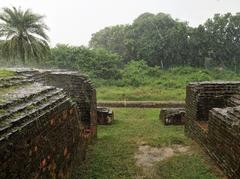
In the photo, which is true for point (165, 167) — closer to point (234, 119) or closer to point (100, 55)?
point (234, 119)

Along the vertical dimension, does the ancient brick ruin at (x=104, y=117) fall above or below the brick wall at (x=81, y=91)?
below

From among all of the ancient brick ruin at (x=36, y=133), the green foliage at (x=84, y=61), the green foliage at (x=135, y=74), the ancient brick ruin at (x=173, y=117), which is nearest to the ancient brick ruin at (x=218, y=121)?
the ancient brick ruin at (x=173, y=117)

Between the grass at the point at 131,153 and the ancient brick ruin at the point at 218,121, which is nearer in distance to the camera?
the ancient brick ruin at the point at 218,121

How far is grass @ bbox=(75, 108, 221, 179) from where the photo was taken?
6781 mm

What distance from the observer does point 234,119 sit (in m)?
6.26

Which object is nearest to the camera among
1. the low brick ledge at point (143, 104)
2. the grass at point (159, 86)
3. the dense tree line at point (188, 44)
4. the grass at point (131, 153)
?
the grass at point (131, 153)

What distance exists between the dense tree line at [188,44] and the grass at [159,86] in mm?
2610

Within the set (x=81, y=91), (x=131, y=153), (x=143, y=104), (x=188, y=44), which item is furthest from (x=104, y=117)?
(x=188, y=44)

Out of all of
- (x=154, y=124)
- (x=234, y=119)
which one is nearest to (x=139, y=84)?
(x=154, y=124)

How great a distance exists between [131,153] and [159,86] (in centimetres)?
1511

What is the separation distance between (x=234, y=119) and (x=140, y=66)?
2103cm

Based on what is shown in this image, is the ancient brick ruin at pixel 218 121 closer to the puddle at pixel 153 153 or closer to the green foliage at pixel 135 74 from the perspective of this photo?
the puddle at pixel 153 153

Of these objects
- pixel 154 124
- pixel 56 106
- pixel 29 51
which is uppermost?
pixel 29 51

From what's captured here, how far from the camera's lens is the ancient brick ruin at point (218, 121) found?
6.16 metres
